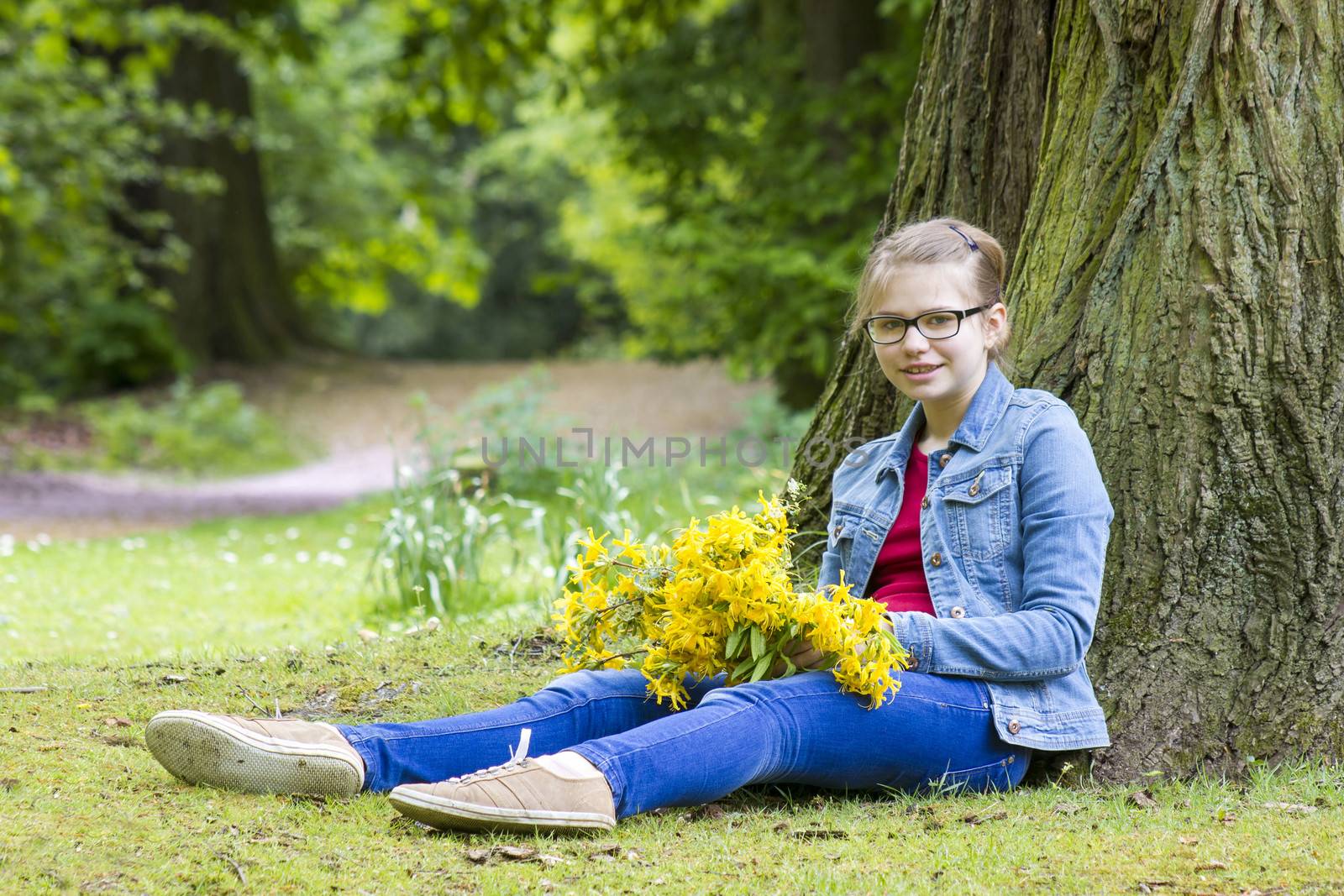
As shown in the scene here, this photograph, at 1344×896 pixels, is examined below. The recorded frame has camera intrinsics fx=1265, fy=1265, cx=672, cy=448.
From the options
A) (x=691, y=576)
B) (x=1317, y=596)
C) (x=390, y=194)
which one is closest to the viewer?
(x=691, y=576)

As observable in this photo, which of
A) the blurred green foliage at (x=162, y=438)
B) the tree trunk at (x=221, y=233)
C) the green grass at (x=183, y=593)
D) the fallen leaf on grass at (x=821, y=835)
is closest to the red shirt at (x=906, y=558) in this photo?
the fallen leaf on grass at (x=821, y=835)

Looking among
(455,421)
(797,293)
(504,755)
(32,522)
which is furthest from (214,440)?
(504,755)

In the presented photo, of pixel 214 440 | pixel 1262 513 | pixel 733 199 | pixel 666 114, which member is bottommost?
pixel 214 440

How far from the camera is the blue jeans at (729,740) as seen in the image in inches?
101

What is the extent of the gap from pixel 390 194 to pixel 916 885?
21101mm

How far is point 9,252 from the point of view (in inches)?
555

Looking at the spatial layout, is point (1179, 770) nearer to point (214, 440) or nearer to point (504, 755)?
point (504, 755)

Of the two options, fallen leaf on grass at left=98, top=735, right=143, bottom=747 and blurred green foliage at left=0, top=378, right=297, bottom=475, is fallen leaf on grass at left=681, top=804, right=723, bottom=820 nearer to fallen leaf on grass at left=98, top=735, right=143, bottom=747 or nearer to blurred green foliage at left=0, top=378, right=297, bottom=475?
fallen leaf on grass at left=98, top=735, right=143, bottom=747

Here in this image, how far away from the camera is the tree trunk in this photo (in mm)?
17719

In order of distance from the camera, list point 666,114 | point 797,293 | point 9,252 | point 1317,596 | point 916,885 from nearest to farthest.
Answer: point 916,885, point 1317,596, point 797,293, point 666,114, point 9,252

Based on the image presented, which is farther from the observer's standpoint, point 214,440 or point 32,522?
point 214,440

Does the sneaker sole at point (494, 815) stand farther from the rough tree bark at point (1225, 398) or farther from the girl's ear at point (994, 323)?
the girl's ear at point (994, 323)

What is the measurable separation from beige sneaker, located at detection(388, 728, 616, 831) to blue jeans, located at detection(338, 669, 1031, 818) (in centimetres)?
4

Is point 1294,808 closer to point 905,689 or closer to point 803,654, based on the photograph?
point 905,689
